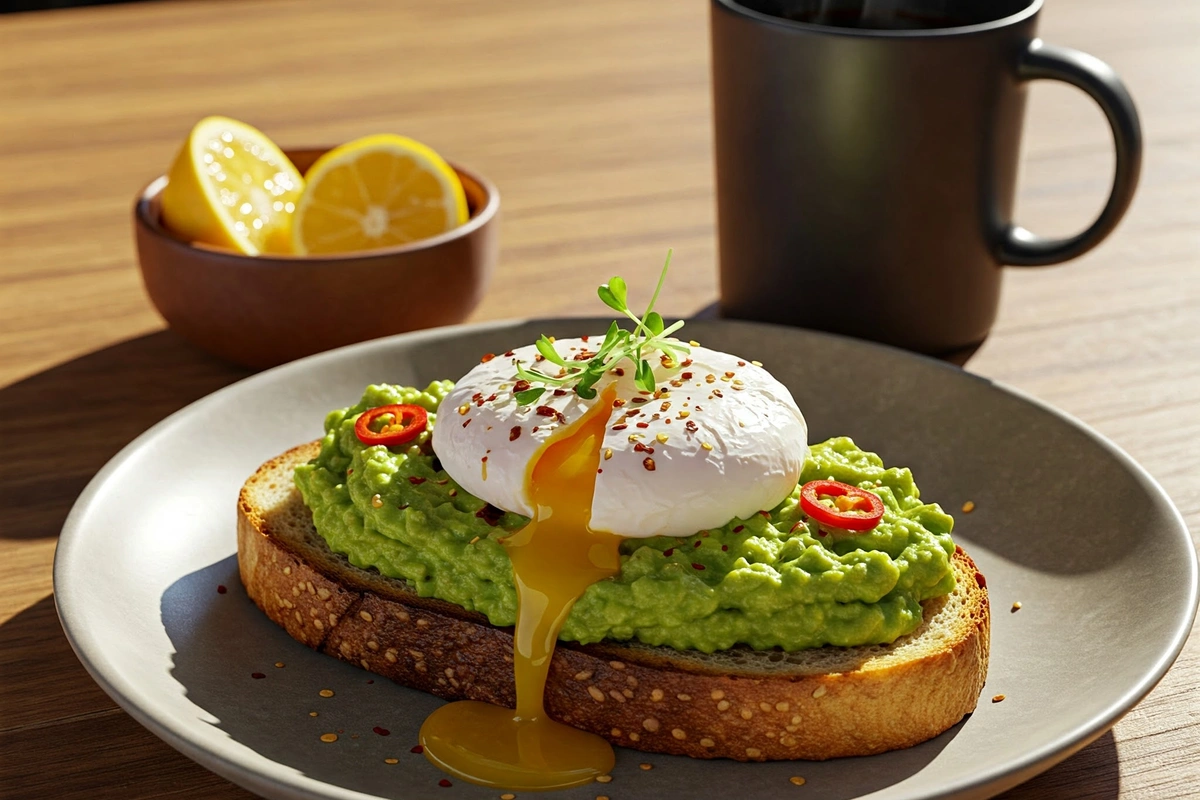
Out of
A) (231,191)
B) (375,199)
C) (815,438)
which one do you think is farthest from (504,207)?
(815,438)

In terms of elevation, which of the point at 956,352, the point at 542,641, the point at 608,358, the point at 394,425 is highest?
the point at 608,358

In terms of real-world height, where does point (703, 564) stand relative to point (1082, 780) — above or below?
above

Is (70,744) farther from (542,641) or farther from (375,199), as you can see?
(375,199)

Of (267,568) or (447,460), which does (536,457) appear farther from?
(267,568)

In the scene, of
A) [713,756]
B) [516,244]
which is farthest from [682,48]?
[713,756]

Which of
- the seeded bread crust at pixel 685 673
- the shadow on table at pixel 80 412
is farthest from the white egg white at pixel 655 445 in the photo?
the shadow on table at pixel 80 412
